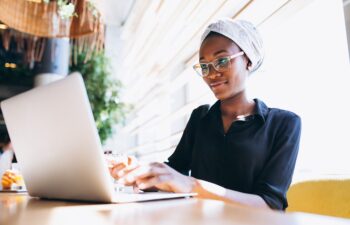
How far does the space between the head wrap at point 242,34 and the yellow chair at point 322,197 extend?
567mm

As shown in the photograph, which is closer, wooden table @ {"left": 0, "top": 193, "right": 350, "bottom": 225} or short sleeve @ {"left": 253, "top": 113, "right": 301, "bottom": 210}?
wooden table @ {"left": 0, "top": 193, "right": 350, "bottom": 225}

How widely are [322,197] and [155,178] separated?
2.01ft

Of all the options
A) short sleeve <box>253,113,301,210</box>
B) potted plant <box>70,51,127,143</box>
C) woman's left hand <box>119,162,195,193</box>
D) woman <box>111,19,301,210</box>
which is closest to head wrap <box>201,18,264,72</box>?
woman <box>111,19,301,210</box>

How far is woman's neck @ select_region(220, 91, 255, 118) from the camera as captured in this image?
1434 millimetres

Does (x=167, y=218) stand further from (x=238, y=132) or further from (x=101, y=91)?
(x=101, y=91)

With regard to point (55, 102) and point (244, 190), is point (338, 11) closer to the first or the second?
point (244, 190)

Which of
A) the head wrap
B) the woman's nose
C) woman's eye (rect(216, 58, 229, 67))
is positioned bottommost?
the woman's nose

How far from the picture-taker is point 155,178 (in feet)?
2.61

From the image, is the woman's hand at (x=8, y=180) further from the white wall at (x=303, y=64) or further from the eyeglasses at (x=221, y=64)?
the white wall at (x=303, y=64)

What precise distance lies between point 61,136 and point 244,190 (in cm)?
78

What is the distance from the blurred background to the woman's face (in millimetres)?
421

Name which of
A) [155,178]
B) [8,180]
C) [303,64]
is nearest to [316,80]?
[303,64]

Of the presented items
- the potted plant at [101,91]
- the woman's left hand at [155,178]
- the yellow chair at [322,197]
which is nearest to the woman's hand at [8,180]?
the woman's left hand at [155,178]

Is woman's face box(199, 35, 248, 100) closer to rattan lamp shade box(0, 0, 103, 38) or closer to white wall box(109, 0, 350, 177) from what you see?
white wall box(109, 0, 350, 177)
